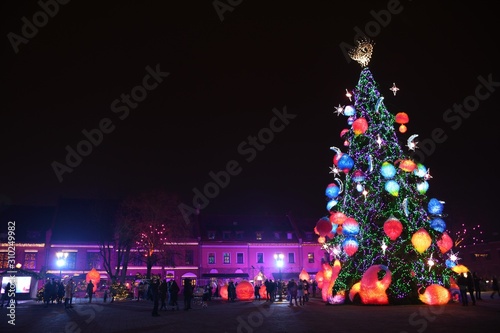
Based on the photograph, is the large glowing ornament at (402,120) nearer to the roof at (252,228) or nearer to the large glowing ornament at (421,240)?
the large glowing ornament at (421,240)

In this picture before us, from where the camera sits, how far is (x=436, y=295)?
20.7 meters

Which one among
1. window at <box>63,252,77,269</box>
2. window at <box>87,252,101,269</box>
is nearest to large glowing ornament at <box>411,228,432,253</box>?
window at <box>87,252,101,269</box>

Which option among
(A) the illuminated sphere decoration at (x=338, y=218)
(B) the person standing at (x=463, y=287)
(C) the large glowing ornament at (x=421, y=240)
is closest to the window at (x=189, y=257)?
(A) the illuminated sphere decoration at (x=338, y=218)

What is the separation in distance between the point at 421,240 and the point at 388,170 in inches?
148

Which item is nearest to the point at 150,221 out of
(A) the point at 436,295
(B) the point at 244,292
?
(B) the point at 244,292

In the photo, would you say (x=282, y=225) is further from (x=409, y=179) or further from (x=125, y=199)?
(x=409, y=179)

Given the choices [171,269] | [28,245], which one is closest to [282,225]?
[171,269]

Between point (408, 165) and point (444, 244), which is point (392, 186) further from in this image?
point (444, 244)

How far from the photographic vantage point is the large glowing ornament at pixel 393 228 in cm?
2114

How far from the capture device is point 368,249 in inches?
891

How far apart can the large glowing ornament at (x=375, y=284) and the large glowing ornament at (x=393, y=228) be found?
1.57 meters

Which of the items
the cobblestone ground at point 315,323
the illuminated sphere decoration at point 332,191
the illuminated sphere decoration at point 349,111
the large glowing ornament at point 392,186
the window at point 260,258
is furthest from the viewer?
the window at point 260,258

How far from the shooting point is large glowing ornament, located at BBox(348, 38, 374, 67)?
25.4 meters

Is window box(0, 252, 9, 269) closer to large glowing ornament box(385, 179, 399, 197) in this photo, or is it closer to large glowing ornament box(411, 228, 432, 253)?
large glowing ornament box(385, 179, 399, 197)
